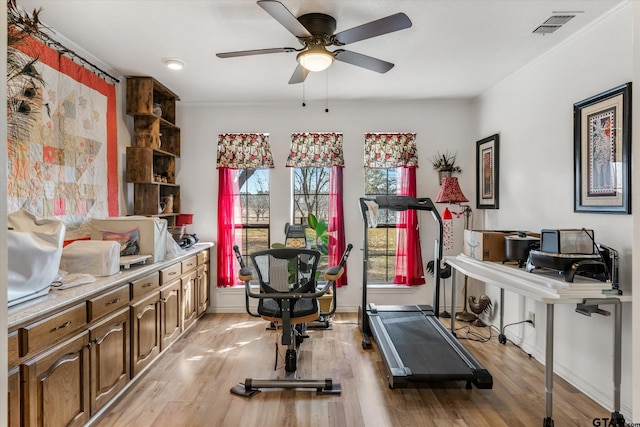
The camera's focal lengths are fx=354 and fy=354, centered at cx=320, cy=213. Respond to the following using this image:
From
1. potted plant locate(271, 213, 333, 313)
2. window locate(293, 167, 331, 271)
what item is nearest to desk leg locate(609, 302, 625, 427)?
potted plant locate(271, 213, 333, 313)

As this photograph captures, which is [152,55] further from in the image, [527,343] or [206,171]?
[527,343]

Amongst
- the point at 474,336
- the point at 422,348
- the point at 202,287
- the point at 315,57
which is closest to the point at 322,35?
the point at 315,57

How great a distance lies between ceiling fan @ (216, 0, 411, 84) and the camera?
2.08 meters

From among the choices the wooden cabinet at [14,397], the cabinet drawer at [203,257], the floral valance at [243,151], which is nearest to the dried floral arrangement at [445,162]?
→ the floral valance at [243,151]

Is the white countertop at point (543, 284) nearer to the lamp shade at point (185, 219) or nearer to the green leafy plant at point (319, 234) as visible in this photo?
the green leafy plant at point (319, 234)

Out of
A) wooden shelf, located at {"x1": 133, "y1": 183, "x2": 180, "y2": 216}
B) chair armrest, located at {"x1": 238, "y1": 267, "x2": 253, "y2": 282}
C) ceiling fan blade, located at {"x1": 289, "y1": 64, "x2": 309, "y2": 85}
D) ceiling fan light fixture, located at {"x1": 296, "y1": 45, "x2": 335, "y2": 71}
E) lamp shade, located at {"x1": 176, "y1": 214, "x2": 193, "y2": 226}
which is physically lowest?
chair armrest, located at {"x1": 238, "y1": 267, "x2": 253, "y2": 282}

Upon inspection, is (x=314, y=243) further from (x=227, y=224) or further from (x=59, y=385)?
(x=59, y=385)

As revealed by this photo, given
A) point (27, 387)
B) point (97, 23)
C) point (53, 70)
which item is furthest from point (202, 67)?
point (27, 387)

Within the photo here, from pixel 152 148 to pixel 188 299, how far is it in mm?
1686

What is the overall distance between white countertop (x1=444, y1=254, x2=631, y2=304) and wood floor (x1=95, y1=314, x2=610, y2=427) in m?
0.82

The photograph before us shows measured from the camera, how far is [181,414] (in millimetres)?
2410

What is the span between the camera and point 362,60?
2625 mm

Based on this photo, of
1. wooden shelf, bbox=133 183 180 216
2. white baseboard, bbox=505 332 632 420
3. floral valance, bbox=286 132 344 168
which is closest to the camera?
white baseboard, bbox=505 332 632 420

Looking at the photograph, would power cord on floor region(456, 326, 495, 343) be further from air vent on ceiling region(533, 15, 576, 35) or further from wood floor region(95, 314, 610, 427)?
air vent on ceiling region(533, 15, 576, 35)
